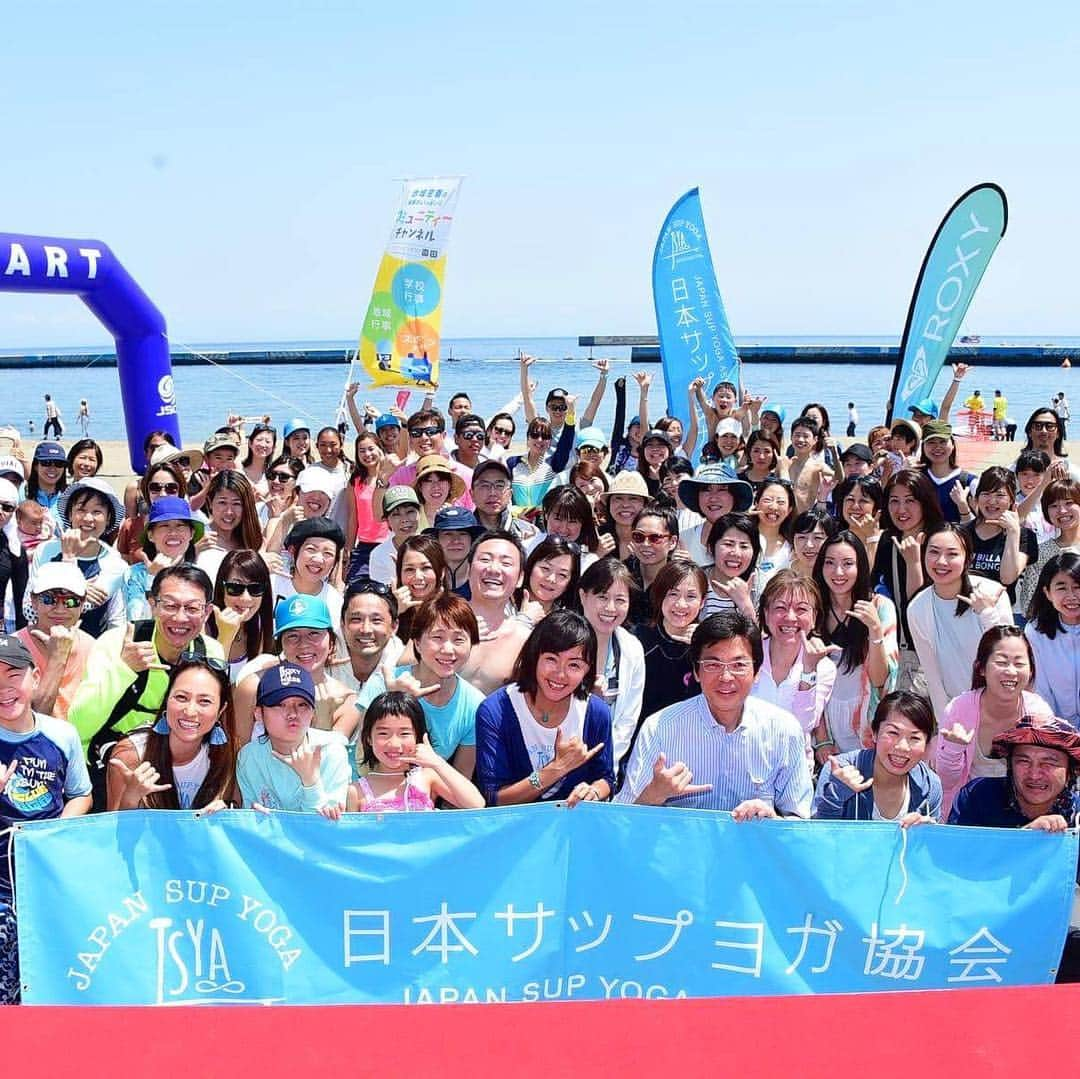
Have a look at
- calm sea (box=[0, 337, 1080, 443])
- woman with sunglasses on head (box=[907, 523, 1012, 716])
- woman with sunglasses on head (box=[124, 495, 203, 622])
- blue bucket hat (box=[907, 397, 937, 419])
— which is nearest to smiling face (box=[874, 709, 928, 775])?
woman with sunglasses on head (box=[907, 523, 1012, 716])

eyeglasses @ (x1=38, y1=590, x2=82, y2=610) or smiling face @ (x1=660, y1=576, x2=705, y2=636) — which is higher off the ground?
eyeglasses @ (x1=38, y1=590, x2=82, y2=610)

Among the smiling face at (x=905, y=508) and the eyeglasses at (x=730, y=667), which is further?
the smiling face at (x=905, y=508)

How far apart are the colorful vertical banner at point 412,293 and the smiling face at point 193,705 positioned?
9.72 meters

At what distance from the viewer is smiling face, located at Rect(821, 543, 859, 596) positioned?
5219 millimetres

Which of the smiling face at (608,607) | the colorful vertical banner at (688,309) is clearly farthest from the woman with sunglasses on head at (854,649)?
the colorful vertical banner at (688,309)

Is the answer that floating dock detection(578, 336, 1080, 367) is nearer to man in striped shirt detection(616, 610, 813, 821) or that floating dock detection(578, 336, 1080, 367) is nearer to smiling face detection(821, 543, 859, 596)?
smiling face detection(821, 543, 859, 596)

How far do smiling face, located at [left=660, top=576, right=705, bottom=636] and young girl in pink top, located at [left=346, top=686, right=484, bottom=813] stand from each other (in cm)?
132

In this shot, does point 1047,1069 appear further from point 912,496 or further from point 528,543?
point 528,543

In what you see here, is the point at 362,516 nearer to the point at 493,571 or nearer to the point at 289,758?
the point at 493,571

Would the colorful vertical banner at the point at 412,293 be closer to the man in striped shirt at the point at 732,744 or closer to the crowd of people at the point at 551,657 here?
the crowd of people at the point at 551,657

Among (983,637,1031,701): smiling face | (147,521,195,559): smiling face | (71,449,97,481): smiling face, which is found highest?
(71,449,97,481): smiling face

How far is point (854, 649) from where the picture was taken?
16.7ft

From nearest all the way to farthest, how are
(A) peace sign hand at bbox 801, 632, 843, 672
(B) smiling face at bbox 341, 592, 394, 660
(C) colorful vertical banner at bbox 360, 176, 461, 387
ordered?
(B) smiling face at bbox 341, 592, 394, 660 → (A) peace sign hand at bbox 801, 632, 843, 672 → (C) colorful vertical banner at bbox 360, 176, 461, 387

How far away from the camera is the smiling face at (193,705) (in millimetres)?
3883
